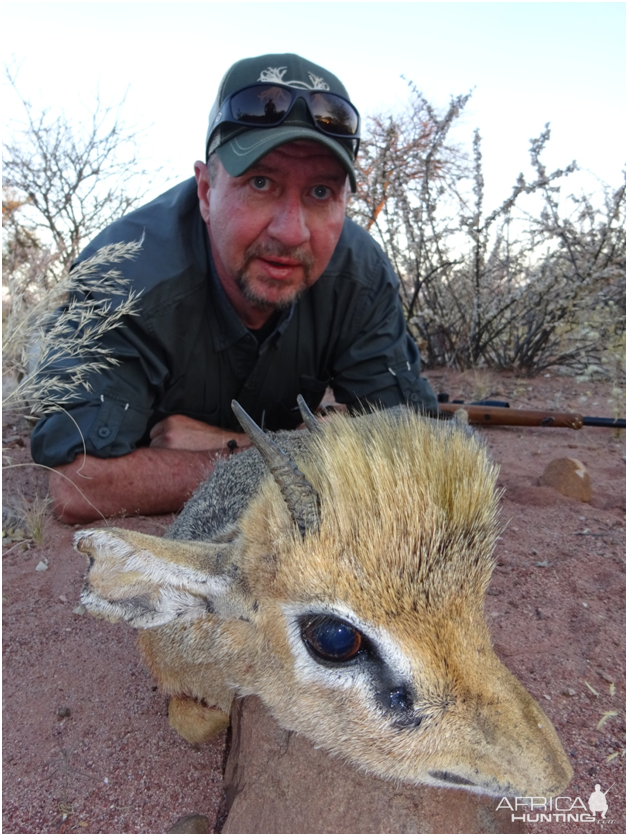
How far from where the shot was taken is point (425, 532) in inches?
70.4

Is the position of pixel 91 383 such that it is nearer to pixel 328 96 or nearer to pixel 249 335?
pixel 249 335

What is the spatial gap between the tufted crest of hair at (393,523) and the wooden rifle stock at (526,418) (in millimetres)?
3906

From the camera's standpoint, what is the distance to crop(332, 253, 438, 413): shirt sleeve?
4.98m

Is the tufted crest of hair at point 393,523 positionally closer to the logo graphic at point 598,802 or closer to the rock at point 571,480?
the logo graphic at point 598,802

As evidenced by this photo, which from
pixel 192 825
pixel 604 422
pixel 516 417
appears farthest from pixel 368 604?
pixel 604 422

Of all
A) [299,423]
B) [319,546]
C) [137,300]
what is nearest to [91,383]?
[137,300]

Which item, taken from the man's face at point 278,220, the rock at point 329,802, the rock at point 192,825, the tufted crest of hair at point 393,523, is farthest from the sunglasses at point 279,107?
the rock at point 192,825

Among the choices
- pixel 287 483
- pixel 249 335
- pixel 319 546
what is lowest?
pixel 319 546

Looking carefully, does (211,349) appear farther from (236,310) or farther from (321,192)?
(321,192)

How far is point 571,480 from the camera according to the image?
4.39 meters

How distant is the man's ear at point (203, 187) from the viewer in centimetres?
451

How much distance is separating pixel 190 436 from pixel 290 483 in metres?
3.08

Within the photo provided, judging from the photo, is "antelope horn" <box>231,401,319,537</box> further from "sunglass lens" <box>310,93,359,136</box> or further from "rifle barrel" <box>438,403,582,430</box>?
"rifle barrel" <box>438,403,582,430</box>

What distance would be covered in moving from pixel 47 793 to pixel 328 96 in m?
4.15
